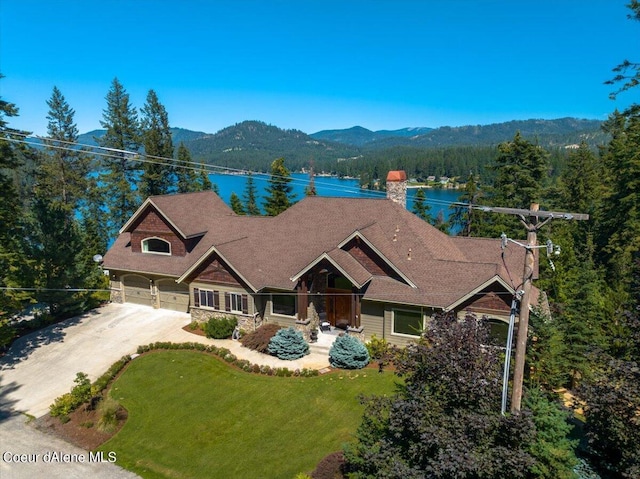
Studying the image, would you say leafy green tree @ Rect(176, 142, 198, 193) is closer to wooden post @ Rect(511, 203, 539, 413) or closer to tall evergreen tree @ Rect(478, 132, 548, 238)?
tall evergreen tree @ Rect(478, 132, 548, 238)

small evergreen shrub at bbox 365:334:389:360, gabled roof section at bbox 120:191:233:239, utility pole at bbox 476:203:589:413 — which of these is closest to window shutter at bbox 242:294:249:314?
gabled roof section at bbox 120:191:233:239

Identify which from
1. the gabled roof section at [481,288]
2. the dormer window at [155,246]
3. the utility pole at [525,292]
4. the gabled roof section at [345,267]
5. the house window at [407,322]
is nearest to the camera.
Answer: the utility pole at [525,292]

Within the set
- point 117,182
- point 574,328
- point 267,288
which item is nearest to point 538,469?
point 574,328

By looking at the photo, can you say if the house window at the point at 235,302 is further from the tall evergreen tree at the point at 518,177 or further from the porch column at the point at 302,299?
the tall evergreen tree at the point at 518,177

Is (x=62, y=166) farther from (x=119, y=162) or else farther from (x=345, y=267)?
(x=345, y=267)

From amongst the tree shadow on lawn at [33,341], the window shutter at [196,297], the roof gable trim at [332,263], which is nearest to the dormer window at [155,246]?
the window shutter at [196,297]

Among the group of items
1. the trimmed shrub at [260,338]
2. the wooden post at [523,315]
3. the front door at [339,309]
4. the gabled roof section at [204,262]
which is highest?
the wooden post at [523,315]

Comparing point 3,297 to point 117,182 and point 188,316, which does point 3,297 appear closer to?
point 188,316
